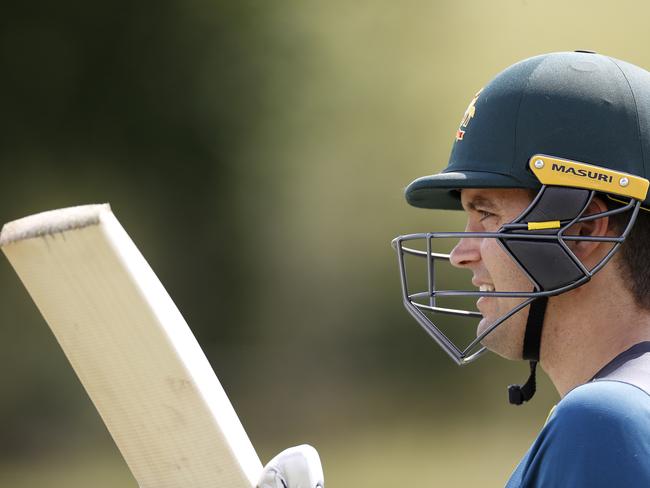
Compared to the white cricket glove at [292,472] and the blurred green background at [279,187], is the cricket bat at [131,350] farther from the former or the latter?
the blurred green background at [279,187]

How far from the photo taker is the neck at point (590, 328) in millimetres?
1408

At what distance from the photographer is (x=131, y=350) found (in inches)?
54.6

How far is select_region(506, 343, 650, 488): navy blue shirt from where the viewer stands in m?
1.12

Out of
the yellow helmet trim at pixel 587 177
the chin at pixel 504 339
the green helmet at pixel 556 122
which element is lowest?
the chin at pixel 504 339

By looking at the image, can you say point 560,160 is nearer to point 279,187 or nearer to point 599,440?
point 599,440

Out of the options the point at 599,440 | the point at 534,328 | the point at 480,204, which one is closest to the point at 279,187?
the point at 480,204

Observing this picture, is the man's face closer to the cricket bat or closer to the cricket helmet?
the cricket helmet

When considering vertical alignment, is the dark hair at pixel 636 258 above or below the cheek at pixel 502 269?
below

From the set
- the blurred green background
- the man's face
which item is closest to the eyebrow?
the man's face

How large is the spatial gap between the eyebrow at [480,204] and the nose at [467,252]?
5 centimetres

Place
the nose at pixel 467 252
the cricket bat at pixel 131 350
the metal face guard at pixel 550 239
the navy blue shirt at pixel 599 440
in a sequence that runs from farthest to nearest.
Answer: the nose at pixel 467 252
the metal face guard at pixel 550 239
the cricket bat at pixel 131 350
the navy blue shirt at pixel 599 440

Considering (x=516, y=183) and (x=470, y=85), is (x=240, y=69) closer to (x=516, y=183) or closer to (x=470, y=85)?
(x=470, y=85)

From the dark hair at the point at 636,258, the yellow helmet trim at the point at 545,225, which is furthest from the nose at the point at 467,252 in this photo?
→ the dark hair at the point at 636,258

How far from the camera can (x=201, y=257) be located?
463 cm
